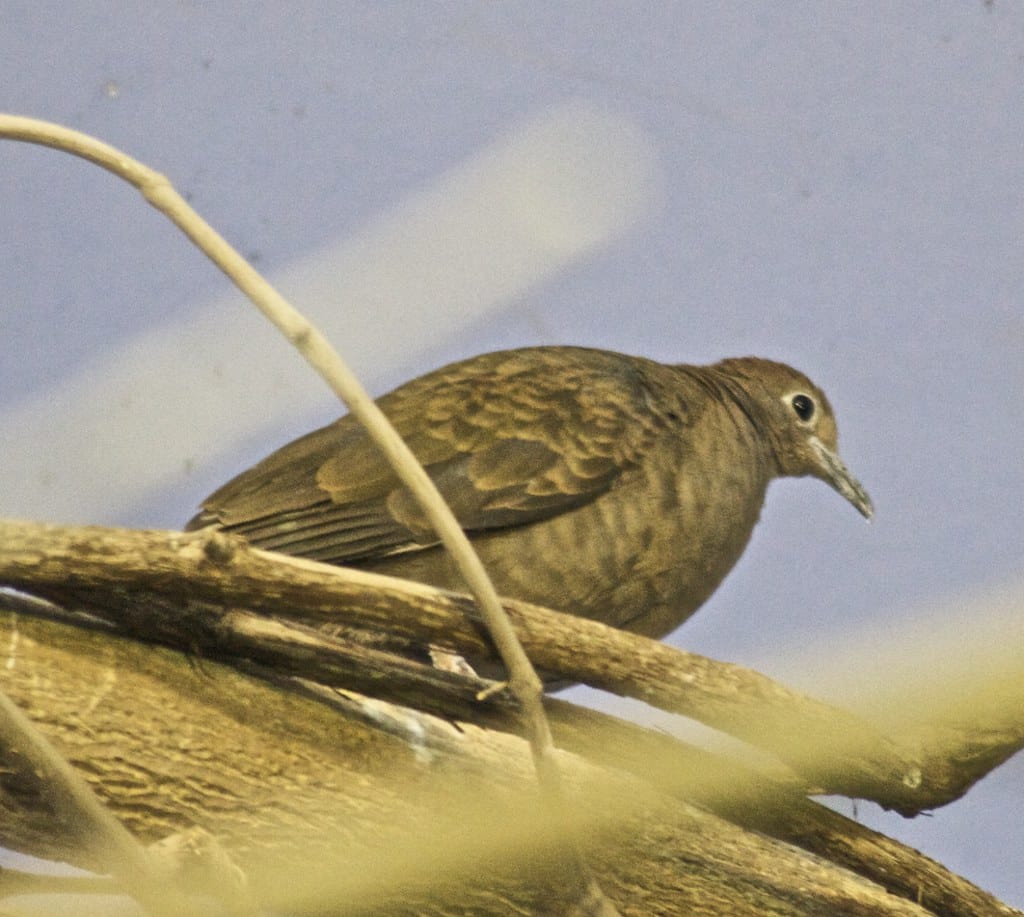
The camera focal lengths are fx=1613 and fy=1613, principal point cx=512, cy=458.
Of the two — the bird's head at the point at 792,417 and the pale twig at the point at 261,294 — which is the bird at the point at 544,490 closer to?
the bird's head at the point at 792,417

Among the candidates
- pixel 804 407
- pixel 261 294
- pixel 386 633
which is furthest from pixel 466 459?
pixel 261 294

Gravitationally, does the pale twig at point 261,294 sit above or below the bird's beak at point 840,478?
below

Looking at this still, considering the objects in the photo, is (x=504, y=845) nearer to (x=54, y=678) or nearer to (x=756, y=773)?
(x=756, y=773)

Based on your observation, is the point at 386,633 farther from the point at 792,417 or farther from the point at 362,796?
the point at 792,417

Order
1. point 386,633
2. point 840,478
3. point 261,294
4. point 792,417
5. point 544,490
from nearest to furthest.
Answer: point 261,294, point 386,633, point 544,490, point 840,478, point 792,417

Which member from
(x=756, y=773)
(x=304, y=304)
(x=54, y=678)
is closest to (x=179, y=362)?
(x=304, y=304)

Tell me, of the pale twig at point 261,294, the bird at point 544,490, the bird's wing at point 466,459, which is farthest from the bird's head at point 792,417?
the pale twig at point 261,294

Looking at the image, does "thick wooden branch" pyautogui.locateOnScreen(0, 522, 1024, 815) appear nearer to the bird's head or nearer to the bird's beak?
the bird's beak

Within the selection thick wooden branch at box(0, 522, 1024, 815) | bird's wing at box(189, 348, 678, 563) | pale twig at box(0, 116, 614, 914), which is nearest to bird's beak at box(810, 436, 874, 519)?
bird's wing at box(189, 348, 678, 563)
